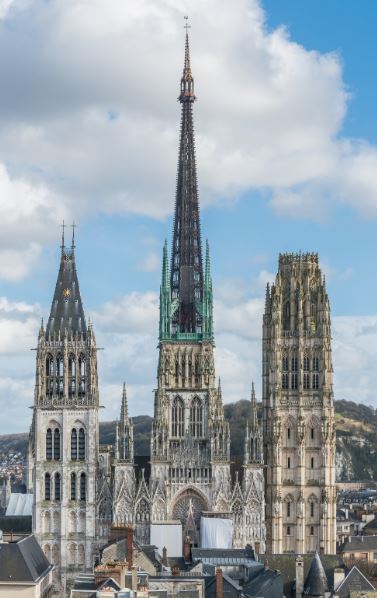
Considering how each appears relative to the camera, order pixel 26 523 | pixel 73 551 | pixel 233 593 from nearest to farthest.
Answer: pixel 233 593, pixel 73 551, pixel 26 523

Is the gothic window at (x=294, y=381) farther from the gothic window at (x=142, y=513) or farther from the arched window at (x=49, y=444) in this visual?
the arched window at (x=49, y=444)

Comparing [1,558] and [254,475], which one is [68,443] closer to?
[254,475]

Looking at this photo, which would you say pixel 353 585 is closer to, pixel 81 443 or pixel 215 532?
pixel 215 532

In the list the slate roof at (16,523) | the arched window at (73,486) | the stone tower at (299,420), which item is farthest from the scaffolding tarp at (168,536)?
the slate roof at (16,523)

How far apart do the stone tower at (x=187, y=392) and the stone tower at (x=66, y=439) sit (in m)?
6.23

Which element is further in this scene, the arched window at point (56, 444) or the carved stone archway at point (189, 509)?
the arched window at point (56, 444)

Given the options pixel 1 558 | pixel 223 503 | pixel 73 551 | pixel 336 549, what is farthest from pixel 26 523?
pixel 1 558

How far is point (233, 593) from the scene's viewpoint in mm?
97750

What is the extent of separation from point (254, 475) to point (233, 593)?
142 ft

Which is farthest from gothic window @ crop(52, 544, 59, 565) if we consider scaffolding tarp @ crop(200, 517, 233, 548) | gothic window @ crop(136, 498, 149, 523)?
scaffolding tarp @ crop(200, 517, 233, 548)

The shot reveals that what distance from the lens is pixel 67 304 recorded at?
143750mm

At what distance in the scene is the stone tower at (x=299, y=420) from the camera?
14500 cm

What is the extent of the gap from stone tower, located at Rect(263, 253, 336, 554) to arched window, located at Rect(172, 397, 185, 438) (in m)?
9.03

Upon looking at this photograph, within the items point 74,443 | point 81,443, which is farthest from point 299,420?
point 74,443
